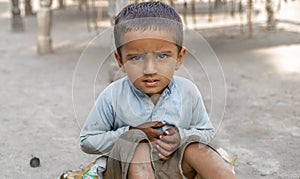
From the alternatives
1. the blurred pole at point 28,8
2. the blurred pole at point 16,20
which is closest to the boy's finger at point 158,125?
the blurred pole at point 16,20

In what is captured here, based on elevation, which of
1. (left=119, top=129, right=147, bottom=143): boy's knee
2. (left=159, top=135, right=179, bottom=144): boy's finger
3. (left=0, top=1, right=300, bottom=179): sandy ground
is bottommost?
(left=0, top=1, right=300, bottom=179): sandy ground

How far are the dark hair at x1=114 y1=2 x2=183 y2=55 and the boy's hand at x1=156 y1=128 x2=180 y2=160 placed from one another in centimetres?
30

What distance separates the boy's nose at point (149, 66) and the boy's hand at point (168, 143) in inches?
8.1

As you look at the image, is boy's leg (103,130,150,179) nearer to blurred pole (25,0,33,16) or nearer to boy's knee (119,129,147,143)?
boy's knee (119,129,147,143)

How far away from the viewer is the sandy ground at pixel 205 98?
2947 mm

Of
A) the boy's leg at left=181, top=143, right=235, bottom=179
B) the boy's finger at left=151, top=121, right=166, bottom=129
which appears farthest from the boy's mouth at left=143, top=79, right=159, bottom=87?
the boy's leg at left=181, top=143, right=235, bottom=179

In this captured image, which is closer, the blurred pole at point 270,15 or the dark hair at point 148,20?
the dark hair at point 148,20

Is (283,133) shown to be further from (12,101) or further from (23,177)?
(12,101)

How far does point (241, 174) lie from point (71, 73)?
8.83ft

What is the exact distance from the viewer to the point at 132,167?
1.83 meters

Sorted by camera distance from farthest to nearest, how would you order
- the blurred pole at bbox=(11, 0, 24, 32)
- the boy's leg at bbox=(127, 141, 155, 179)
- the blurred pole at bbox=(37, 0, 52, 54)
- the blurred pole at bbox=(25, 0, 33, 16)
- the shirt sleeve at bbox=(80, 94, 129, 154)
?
the blurred pole at bbox=(25, 0, 33, 16), the blurred pole at bbox=(11, 0, 24, 32), the blurred pole at bbox=(37, 0, 52, 54), the shirt sleeve at bbox=(80, 94, 129, 154), the boy's leg at bbox=(127, 141, 155, 179)

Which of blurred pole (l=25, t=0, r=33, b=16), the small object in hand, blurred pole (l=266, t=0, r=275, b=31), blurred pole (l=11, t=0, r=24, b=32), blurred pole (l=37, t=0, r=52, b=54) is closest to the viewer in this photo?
the small object in hand

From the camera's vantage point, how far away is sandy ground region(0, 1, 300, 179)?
2947 mm

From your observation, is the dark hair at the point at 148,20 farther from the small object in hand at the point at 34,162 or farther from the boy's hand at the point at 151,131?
the small object in hand at the point at 34,162
